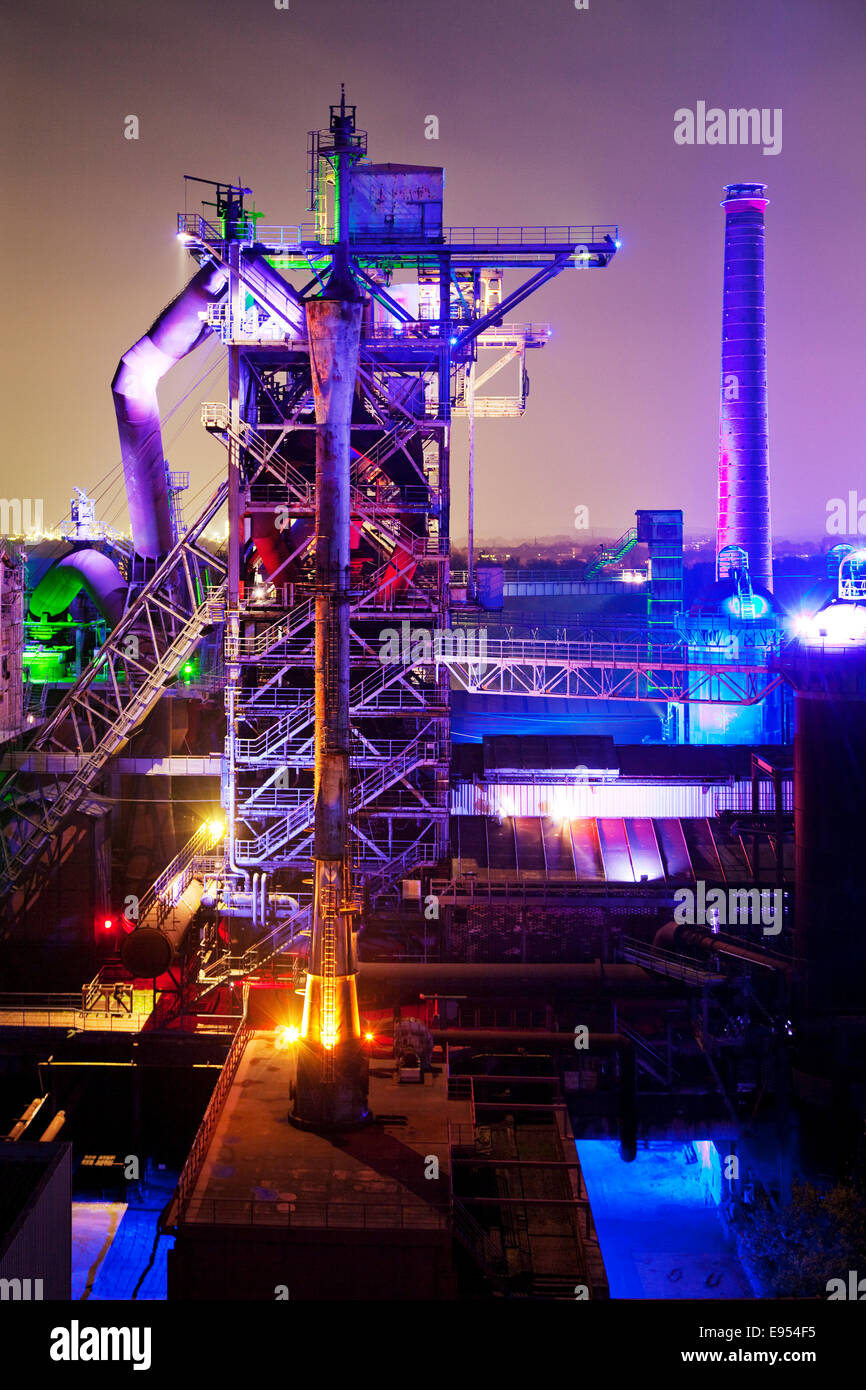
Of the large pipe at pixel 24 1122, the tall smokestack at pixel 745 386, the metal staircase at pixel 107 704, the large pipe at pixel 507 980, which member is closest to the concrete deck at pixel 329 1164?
the large pipe at pixel 507 980

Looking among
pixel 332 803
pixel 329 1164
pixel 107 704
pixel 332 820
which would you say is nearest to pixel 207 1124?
pixel 329 1164

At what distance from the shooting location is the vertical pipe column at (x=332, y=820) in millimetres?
20516

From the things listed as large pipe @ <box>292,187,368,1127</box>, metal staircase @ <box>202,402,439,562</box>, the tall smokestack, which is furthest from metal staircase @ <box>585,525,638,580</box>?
large pipe @ <box>292,187,368,1127</box>

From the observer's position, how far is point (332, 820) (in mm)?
20641

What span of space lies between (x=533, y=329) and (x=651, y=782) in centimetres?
1325

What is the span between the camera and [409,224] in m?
29.7

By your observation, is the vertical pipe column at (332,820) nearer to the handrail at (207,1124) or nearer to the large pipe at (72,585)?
the handrail at (207,1124)

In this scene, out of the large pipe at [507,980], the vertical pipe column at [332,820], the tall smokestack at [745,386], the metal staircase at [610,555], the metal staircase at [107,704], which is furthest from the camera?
the metal staircase at [610,555]

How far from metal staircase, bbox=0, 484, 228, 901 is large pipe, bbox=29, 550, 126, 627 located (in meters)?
7.83

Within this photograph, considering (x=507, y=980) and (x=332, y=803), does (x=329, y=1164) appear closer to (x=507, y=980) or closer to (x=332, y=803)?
(x=332, y=803)

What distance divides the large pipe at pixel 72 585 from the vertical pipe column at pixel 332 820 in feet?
69.0

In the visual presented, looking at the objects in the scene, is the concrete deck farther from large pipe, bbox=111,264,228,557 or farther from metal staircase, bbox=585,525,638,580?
metal staircase, bbox=585,525,638,580

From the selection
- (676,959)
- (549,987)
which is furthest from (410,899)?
(676,959)
